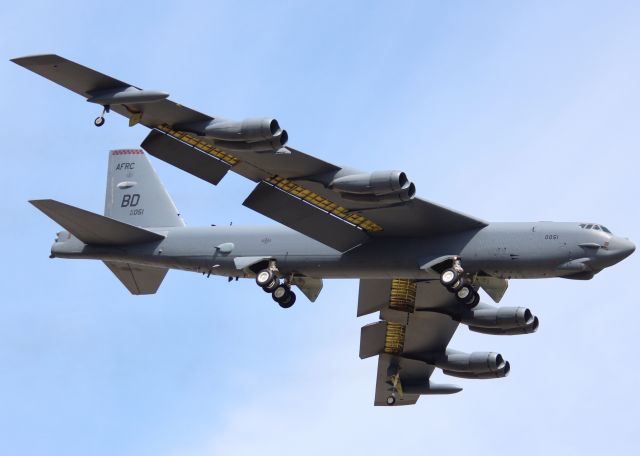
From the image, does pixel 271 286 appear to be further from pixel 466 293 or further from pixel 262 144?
pixel 262 144

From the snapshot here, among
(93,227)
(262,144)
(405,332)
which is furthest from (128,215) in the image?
(262,144)

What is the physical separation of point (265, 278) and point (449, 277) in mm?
5847

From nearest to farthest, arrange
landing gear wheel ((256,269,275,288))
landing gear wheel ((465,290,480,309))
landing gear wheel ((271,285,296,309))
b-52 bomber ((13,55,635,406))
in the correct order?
b-52 bomber ((13,55,635,406)) → landing gear wheel ((465,290,480,309)) → landing gear wheel ((256,269,275,288)) → landing gear wheel ((271,285,296,309))

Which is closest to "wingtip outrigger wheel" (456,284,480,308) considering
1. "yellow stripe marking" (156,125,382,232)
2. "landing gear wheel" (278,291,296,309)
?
"yellow stripe marking" (156,125,382,232)

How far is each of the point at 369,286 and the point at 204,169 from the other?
8.91 meters

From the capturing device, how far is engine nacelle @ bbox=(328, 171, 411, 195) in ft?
131

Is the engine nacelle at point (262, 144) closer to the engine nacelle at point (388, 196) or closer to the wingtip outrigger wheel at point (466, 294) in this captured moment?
the engine nacelle at point (388, 196)

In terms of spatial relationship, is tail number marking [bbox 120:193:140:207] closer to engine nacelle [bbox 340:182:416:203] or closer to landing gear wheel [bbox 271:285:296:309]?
landing gear wheel [bbox 271:285:296:309]

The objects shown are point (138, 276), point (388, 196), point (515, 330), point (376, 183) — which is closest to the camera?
point (376, 183)

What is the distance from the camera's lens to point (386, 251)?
144 ft

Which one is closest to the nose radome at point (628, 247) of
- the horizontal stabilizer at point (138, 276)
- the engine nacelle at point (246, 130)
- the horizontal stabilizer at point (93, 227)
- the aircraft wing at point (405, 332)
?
the aircraft wing at point (405, 332)

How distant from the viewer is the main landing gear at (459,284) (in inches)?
1660

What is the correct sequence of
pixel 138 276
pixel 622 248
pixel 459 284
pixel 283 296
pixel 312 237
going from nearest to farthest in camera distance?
pixel 622 248 → pixel 459 284 → pixel 312 237 → pixel 283 296 → pixel 138 276

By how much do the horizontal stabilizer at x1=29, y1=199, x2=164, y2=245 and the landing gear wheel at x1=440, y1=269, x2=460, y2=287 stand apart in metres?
9.75
